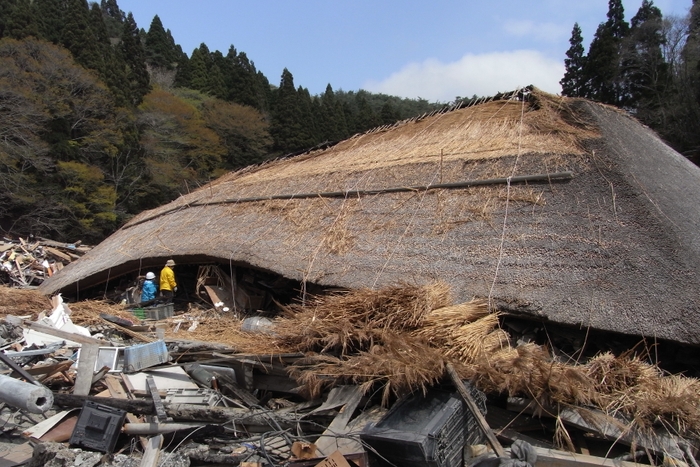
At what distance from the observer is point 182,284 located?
9.42m

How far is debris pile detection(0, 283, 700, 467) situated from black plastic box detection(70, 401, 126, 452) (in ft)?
0.04

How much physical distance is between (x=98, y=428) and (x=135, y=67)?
112ft

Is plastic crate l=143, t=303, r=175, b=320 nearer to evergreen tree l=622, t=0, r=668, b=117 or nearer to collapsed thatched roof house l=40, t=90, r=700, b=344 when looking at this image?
collapsed thatched roof house l=40, t=90, r=700, b=344

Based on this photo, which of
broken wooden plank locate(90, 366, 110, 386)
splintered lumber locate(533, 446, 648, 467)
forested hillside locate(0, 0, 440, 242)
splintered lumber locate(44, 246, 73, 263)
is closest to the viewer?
splintered lumber locate(533, 446, 648, 467)

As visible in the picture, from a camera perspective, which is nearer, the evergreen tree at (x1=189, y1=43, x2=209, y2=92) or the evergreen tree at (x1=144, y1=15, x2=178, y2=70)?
the evergreen tree at (x1=189, y1=43, x2=209, y2=92)

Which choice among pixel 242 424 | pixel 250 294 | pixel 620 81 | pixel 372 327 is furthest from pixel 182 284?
pixel 620 81

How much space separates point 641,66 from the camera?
2714 centimetres

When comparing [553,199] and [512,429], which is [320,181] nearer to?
[553,199]

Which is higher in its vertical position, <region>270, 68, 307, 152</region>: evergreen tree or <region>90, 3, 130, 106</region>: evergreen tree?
<region>90, 3, 130, 106</region>: evergreen tree

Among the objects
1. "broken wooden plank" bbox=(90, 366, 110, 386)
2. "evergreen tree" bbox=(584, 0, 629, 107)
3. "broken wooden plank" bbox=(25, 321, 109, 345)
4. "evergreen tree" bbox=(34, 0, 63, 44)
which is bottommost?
"broken wooden plank" bbox=(90, 366, 110, 386)

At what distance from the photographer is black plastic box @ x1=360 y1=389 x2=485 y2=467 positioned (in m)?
3.38

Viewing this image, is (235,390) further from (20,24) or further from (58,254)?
(20,24)

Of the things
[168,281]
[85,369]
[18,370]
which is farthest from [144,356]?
[168,281]

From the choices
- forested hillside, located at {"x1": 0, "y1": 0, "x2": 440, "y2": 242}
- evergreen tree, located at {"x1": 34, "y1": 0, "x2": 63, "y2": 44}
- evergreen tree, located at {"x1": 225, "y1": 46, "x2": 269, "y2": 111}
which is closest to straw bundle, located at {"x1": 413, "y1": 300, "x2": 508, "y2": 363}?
forested hillside, located at {"x1": 0, "y1": 0, "x2": 440, "y2": 242}
